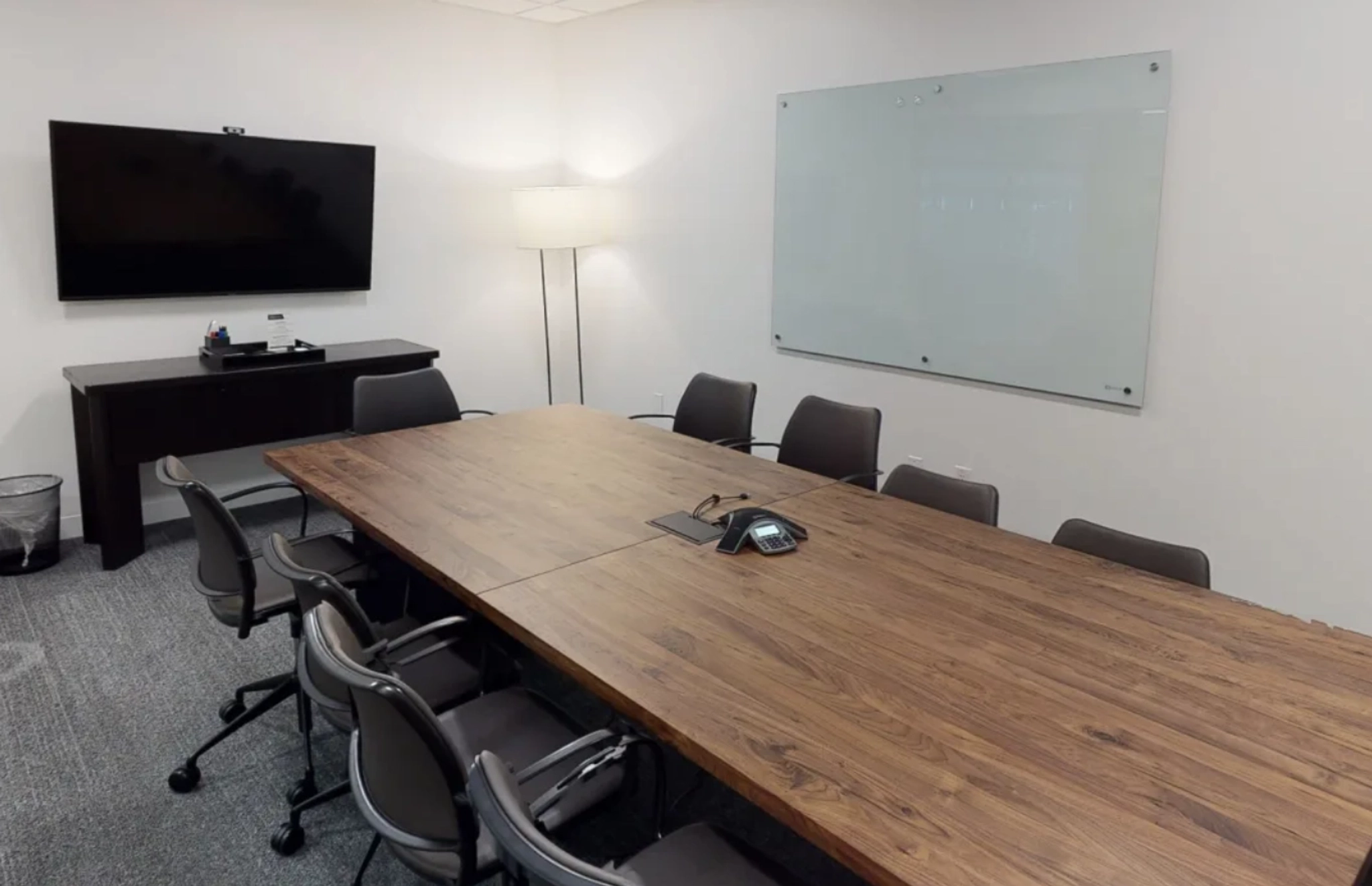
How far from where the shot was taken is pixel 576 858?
1.33m

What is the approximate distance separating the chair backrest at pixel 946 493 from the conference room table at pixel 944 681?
14cm

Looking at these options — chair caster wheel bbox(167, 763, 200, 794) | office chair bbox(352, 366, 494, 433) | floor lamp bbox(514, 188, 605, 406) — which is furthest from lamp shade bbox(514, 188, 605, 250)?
chair caster wheel bbox(167, 763, 200, 794)

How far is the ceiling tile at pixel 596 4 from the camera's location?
5273 mm

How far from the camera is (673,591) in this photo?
6.92 feet

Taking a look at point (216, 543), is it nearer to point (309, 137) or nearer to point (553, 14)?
point (309, 137)

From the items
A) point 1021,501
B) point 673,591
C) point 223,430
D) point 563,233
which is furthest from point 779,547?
point 563,233

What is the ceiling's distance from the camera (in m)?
5.30

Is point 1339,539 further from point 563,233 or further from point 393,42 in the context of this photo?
point 393,42

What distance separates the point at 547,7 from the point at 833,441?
357 centimetres

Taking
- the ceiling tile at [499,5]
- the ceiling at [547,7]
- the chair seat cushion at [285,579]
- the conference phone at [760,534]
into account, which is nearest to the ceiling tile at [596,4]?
the ceiling at [547,7]

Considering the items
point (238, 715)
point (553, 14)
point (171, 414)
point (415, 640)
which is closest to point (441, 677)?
point (415, 640)

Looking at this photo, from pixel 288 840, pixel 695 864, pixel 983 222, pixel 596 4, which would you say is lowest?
pixel 288 840

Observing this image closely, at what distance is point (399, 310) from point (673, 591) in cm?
397

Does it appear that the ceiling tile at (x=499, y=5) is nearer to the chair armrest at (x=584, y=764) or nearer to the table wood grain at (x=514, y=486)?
the table wood grain at (x=514, y=486)
